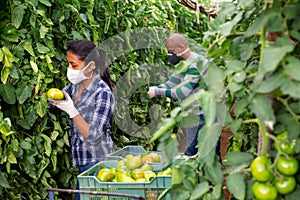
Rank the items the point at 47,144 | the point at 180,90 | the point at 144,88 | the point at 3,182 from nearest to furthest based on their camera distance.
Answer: the point at 3,182 → the point at 47,144 → the point at 180,90 → the point at 144,88

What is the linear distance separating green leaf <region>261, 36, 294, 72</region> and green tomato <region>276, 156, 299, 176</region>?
19cm

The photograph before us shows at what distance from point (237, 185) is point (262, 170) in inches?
3.3

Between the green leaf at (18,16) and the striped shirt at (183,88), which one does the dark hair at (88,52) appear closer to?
the green leaf at (18,16)

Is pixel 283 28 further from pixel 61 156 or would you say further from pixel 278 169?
pixel 61 156

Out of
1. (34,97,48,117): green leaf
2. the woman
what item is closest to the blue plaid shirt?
the woman

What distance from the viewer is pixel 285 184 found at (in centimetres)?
96

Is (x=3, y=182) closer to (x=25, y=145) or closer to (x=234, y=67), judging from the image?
(x=25, y=145)

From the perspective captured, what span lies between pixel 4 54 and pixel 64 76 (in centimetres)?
53

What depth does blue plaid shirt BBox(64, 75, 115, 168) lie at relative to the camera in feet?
7.32

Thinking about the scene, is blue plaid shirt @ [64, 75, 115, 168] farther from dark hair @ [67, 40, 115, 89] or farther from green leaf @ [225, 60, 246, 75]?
green leaf @ [225, 60, 246, 75]

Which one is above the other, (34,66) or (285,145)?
(285,145)

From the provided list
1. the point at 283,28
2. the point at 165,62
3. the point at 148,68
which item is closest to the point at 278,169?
the point at 283,28

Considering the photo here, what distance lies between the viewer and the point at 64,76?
2664 mm

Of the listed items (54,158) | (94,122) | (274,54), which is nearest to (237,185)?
(274,54)
